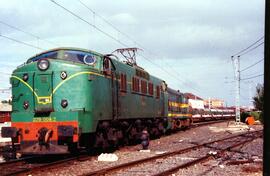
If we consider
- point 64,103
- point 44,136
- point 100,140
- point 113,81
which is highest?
point 113,81

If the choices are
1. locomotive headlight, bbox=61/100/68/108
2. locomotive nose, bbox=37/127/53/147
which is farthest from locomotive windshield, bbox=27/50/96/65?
locomotive nose, bbox=37/127/53/147

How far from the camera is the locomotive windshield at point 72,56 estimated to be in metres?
12.8

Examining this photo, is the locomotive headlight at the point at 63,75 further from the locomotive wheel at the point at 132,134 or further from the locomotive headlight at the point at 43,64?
the locomotive wheel at the point at 132,134

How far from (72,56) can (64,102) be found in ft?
5.48

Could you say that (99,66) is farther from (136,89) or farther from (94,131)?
(136,89)

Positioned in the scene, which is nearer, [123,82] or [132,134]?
[123,82]

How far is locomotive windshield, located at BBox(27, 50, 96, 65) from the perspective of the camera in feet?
42.1

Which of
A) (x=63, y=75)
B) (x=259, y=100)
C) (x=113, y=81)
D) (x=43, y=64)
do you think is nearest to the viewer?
(x=63, y=75)

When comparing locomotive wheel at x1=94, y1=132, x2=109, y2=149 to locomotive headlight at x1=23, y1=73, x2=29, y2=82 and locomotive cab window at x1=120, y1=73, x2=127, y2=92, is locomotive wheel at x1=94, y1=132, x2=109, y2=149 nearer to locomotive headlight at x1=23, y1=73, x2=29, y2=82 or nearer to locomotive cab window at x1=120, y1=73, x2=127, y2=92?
locomotive cab window at x1=120, y1=73, x2=127, y2=92

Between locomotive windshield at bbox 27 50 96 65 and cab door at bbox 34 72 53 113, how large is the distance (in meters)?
0.86

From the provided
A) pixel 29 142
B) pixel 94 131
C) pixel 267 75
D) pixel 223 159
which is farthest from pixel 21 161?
pixel 267 75

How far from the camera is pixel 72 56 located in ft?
42.2

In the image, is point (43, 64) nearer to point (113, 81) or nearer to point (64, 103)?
point (64, 103)

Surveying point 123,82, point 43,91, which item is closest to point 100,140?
point 43,91
